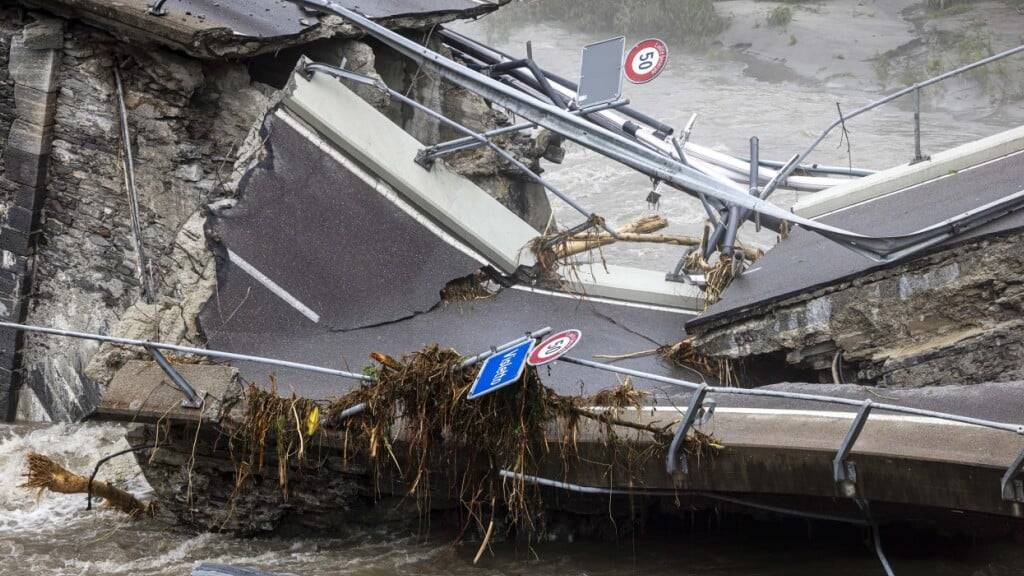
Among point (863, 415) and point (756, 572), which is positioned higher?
point (863, 415)

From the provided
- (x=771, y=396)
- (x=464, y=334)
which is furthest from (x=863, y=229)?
(x=464, y=334)

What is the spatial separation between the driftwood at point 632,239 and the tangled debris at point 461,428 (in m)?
2.75

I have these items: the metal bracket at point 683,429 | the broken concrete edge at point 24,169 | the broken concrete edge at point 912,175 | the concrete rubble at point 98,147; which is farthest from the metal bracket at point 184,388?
the broken concrete edge at point 912,175

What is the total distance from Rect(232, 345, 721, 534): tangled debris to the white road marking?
1.48 metres

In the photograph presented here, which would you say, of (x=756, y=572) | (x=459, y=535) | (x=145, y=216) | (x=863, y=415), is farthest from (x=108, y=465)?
(x=863, y=415)

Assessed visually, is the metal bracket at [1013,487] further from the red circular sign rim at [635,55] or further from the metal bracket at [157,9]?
the metal bracket at [157,9]

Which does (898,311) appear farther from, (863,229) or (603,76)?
(603,76)

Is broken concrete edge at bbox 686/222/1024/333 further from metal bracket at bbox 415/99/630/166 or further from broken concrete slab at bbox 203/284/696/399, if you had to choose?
metal bracket at bbox 415/99/630/166

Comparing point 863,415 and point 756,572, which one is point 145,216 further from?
point 863,415

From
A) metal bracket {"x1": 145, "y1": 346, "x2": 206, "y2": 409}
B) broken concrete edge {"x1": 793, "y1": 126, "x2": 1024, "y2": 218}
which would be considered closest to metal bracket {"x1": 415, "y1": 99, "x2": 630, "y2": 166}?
broken concrete edge {"x1": 793, "y1": 126, "x2": 1024, "y2": 218}

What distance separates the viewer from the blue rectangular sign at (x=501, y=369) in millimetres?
4328

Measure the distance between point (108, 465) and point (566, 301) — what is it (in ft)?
10.8

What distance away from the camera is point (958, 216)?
19.1 feet

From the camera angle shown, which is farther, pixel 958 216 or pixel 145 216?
pixel 145 216
